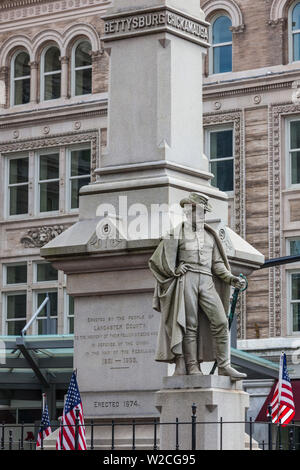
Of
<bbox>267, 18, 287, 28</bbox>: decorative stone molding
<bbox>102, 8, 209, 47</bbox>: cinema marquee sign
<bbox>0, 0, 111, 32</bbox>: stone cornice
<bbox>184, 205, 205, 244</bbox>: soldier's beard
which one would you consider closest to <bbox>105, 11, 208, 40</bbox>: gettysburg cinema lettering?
<bbox>102, 8, 209, 47</bbox>: cinema marquee sign

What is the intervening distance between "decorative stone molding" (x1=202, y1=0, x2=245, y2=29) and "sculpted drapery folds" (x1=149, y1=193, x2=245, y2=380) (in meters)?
25.8

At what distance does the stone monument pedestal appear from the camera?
14734 mm

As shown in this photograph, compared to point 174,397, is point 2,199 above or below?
above

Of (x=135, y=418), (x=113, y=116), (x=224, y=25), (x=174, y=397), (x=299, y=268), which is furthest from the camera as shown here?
(x=224, y=25)

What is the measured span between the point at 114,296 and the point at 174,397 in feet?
7.22

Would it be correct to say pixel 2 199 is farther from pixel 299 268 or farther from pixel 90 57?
pixel 299 268

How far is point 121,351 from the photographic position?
16.5 m

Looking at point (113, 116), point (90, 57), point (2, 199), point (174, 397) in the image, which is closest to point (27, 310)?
point (2, 199)

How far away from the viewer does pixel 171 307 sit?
15109 mm

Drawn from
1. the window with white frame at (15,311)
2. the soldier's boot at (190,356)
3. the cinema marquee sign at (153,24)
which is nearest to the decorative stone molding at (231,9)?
the window with white frame at (15,311)

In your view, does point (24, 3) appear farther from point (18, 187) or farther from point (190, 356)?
point (190, 356)

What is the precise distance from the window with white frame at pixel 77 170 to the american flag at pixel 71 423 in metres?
26.7

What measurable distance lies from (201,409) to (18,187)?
3032 centimetres

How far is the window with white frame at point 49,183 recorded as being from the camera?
43844mm
